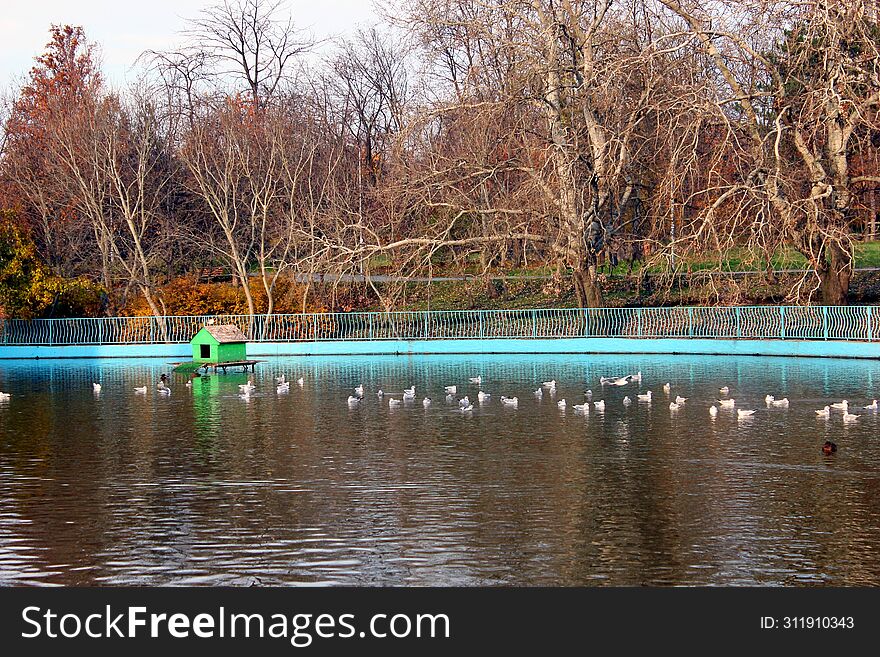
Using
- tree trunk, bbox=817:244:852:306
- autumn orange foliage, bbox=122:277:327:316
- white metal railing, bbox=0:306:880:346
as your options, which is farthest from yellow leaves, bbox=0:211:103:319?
tree trunk, bbox=817:244:852:306

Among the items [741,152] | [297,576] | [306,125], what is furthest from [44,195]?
[297,576]

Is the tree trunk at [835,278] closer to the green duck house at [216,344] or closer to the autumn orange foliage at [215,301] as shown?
the green duck house at [216,344]

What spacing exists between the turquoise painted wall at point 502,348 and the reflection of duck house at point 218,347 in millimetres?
7145

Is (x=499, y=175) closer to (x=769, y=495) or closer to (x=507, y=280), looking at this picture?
(x=507, y=280)

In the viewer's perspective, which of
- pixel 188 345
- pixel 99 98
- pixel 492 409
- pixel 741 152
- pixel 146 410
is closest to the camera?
pixel 492 409

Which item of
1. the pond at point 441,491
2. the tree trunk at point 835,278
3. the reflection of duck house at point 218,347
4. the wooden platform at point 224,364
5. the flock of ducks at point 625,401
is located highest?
the tree trunk at point 835,278

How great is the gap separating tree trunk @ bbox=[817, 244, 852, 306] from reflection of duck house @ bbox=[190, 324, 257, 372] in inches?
701

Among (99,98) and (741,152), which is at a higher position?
(99,98)

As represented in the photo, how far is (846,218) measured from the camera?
36500 millimetres

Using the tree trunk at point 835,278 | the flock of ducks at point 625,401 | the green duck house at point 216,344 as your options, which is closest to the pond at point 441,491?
the flock of ducks at point 625,401

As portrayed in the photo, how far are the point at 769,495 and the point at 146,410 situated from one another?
44.9 feet

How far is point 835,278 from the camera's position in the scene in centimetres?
3662

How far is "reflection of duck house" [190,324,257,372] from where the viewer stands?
105ft

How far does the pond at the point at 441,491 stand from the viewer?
9750 millimetres
